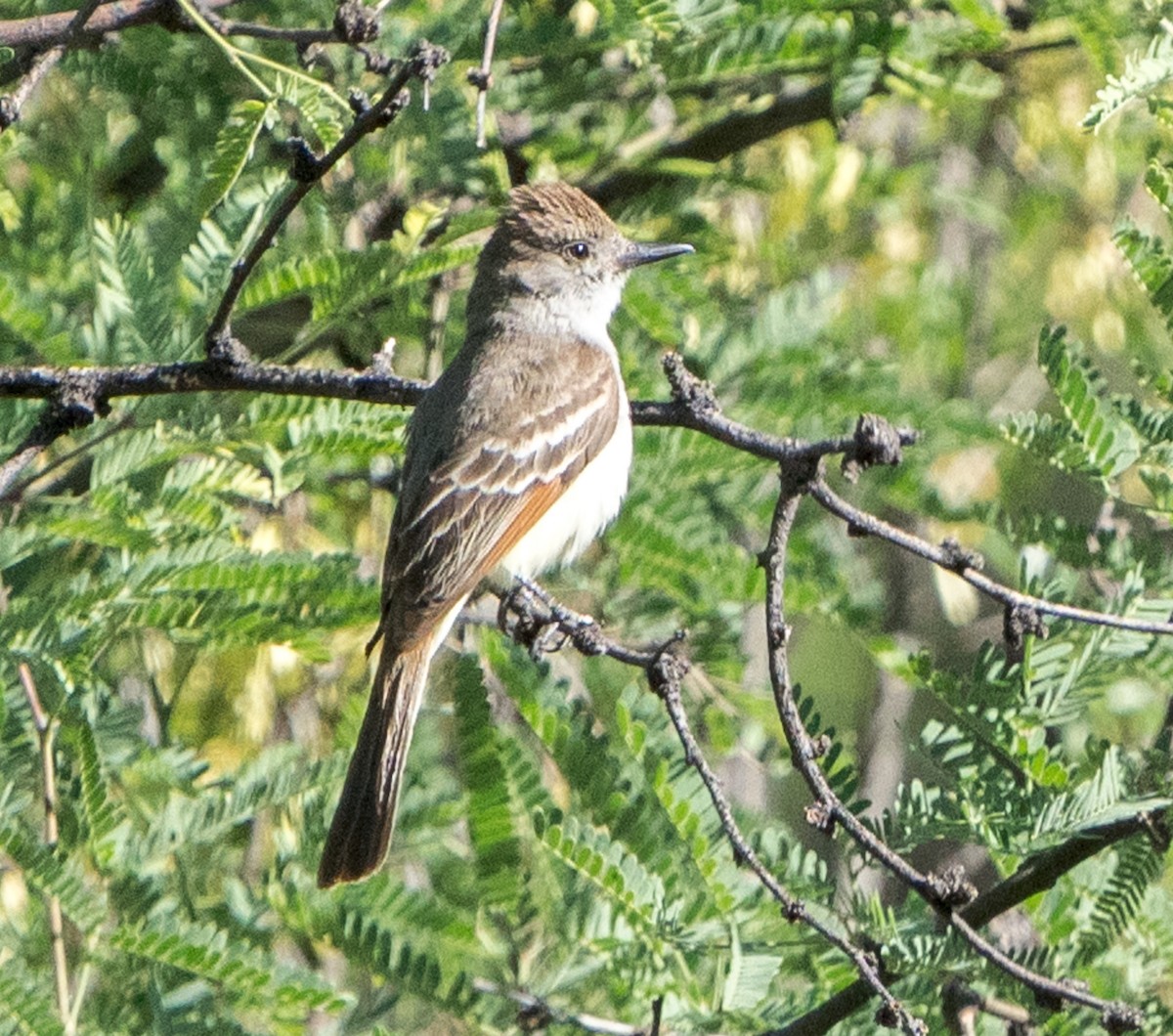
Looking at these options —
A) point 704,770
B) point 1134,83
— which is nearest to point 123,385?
point 704,770

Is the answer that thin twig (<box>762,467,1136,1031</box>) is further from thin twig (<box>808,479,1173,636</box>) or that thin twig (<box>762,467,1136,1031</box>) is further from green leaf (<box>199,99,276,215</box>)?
green leaf (<box>199,99,276,215</box>)

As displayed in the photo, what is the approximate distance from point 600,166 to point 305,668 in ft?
5.85

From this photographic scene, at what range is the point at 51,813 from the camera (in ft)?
12.5

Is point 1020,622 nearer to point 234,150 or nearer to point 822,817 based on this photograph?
point 822,817

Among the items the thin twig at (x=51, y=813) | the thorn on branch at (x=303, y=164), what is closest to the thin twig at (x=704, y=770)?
the thorn on branch at (x=303, y=164)

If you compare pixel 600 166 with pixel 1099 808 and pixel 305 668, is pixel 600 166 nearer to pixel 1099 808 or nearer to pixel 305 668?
pixel 305 668

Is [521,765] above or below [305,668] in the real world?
above

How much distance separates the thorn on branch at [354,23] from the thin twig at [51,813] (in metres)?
1.67

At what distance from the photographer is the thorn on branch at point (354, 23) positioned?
2.71 m

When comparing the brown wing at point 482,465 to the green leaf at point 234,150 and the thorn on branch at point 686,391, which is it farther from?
the thorn on branch at point 686,391

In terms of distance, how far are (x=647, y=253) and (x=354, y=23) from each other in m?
2.28

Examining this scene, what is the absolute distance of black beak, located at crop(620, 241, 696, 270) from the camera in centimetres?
478

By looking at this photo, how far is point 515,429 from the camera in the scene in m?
4.64

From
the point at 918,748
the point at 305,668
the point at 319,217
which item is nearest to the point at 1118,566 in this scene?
the point at 918,748
